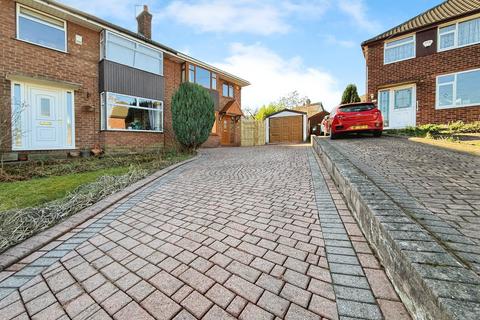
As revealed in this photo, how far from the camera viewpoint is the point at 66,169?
6.50 metres

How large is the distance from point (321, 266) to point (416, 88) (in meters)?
14.0

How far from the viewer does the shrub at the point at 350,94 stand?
59.8 ft

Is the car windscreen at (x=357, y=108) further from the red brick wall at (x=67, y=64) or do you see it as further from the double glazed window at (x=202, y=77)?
the red brick wall at (x=67, y=64)

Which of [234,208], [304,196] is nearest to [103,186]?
[234,208]

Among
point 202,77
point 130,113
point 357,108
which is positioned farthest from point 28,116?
point 357,108

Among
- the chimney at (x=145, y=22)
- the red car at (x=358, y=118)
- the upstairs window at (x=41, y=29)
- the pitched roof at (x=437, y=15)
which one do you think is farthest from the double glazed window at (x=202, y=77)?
the pitched roof at (x=437, y=15)

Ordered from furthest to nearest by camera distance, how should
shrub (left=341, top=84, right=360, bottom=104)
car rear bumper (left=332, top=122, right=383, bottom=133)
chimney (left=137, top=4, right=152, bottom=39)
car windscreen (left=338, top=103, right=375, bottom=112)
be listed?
1. shrub (left=341, top=84, right=360, bottom=104)
2. chimney (left=137, top=4, right=152, bottom=39)
3. car rear bumper (left=332, top=122, right=383, bottom=133)
4. car windscreen (left=338, top=103, right=375, bottom=112)

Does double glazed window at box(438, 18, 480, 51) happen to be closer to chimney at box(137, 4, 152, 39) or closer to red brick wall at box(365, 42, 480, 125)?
red brick wall at box(365, 42, 480, 125)

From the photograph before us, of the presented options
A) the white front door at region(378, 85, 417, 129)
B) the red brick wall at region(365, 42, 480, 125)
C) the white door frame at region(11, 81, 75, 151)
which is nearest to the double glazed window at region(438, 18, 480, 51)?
the red brick wall at region(365, 42, 480, 125)

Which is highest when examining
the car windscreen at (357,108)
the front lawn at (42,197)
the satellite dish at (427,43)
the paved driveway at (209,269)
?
the satellite dish at (427,43)

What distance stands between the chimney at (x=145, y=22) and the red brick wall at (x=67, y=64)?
12.2ft

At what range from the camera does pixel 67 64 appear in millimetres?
8984

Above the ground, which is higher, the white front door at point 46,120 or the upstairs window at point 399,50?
the upstairs window at point 399,50

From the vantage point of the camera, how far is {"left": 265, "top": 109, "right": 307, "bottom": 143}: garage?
67.3ft
